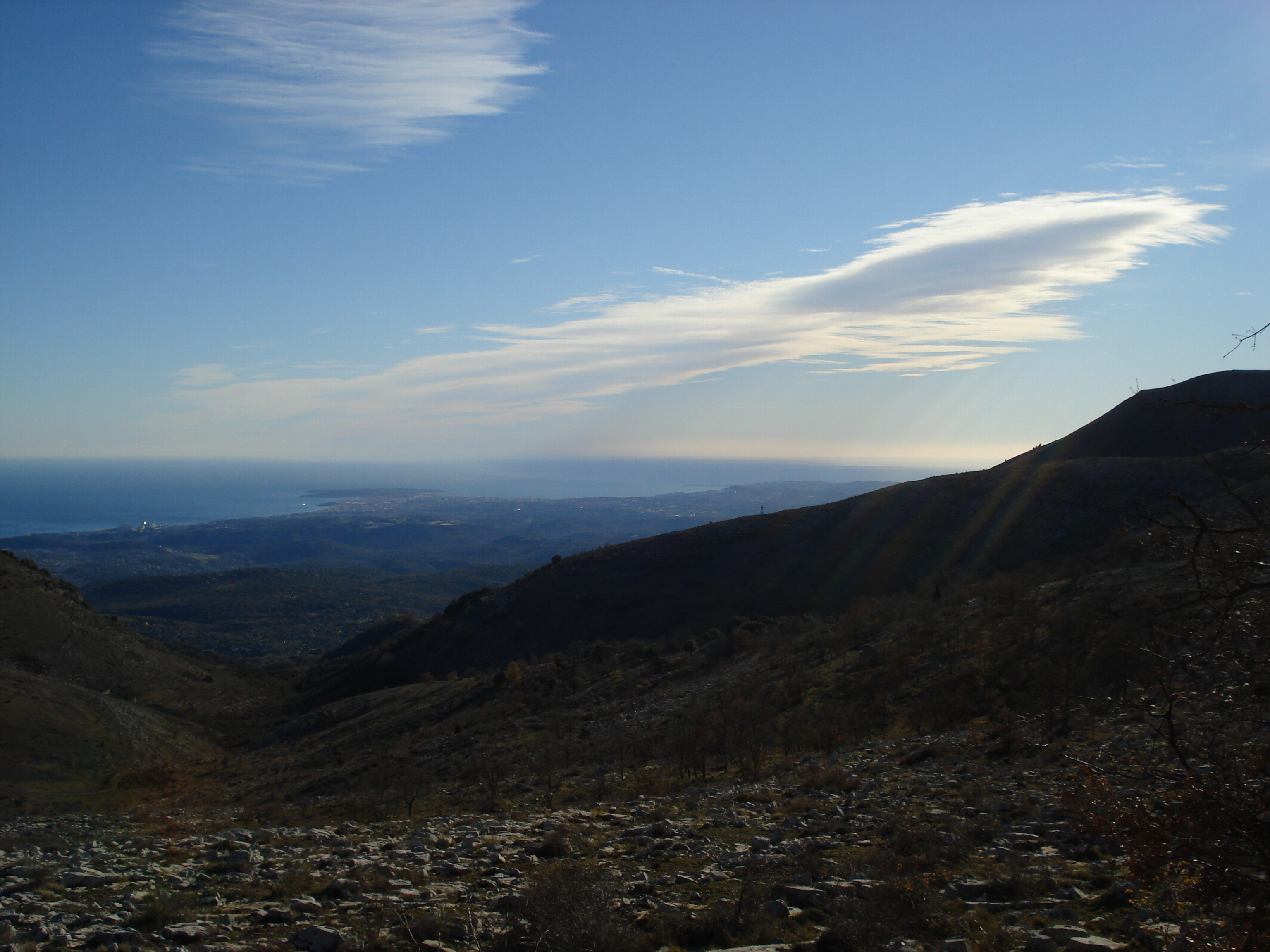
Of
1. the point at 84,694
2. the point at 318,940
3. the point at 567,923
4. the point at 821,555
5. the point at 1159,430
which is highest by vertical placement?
the point at 1159,430

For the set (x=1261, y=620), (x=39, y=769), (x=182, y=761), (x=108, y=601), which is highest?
(x=1261, y=620)

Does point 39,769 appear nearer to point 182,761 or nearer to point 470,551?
point 182,761

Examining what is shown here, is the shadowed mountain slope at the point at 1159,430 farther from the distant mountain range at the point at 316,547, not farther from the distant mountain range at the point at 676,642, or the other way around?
the distant mountain range at the point at 316,547

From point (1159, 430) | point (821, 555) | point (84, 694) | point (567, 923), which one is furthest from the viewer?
point (1159, 430)

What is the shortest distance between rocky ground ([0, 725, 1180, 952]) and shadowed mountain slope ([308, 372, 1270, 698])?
26850 millimetres

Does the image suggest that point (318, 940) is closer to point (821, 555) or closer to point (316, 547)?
point (821, 555)

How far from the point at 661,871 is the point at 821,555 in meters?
37.9

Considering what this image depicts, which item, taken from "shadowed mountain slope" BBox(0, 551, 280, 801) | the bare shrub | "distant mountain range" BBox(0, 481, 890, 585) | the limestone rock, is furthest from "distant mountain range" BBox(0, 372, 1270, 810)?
"distant mountain range" BBox(0, 481, 890, 585)

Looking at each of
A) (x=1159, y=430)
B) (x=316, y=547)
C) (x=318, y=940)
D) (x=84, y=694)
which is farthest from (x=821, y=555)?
(x=316, y=547)

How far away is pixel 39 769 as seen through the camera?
21312 mm

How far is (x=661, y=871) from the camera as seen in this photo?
745cm

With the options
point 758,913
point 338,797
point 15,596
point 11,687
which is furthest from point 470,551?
point 758,913

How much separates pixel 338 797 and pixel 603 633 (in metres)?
24.2

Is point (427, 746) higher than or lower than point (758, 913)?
lower
